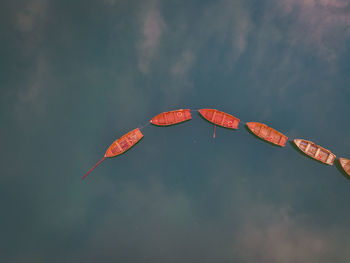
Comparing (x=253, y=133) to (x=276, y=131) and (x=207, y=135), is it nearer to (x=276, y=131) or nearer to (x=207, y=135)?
(x=276, y=131)

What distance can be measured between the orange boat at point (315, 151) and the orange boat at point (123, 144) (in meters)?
13.4

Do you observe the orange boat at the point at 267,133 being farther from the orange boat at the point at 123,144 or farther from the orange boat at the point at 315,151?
the orange boat at the point at 123,144

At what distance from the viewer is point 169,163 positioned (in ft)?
69.5

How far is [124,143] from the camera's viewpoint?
68.0 feet

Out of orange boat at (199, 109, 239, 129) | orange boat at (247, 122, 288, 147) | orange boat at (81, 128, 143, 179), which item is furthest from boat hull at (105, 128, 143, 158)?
orange boat at (247, 122, 288, 147)

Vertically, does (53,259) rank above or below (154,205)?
below

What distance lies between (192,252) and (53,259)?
11344mm

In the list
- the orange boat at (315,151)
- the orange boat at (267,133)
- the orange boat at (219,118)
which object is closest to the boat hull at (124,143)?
the orange boat at (219,118)

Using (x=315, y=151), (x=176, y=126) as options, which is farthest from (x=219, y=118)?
(x=315, y=151)

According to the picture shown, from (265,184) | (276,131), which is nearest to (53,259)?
(265,184)

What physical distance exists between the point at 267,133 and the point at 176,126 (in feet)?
25.2

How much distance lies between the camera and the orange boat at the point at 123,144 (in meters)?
20.7

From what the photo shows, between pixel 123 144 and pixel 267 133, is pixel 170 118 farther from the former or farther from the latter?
pixel 267 133

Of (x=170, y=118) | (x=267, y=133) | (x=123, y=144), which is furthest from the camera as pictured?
(x=267, y=133)
